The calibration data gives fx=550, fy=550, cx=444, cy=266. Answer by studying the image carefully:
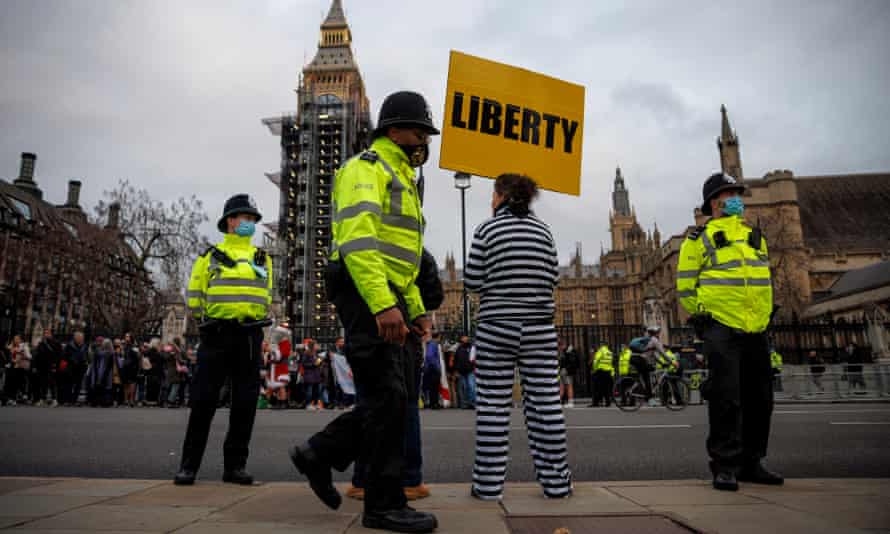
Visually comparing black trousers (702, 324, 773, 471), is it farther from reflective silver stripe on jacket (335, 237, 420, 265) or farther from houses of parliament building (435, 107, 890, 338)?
houses of parliament building (435, 107, 890, 338)

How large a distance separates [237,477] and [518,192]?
2.59m

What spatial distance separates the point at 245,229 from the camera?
4223mm

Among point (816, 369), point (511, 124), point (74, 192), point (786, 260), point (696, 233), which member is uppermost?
point (74, 192)

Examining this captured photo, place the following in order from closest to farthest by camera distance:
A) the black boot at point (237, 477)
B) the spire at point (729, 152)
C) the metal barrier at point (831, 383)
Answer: the black boot at point (237, 477)
the metal barrier at point (831, 383)
the spire at point (729, 152)

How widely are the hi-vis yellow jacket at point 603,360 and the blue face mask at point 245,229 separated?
37.6 ft

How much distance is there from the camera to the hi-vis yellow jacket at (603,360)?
14.0m

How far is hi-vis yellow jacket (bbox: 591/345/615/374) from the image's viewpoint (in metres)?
14.0

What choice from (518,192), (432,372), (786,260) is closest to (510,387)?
(518,192)

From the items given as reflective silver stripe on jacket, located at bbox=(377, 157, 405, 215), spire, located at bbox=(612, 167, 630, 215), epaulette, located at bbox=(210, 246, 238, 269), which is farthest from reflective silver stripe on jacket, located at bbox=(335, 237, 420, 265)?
spire, located at bbox=(612, 167, 630, 215)

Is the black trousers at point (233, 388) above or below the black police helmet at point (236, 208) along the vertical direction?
below

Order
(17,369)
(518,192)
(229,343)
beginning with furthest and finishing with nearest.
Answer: (17,369) < (229,343) < (518,192)

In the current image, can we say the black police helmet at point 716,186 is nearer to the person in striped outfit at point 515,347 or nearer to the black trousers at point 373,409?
the person in striped outfit at point 515,347

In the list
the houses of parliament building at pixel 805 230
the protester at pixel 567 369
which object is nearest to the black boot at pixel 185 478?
the protester at pixel 567 369

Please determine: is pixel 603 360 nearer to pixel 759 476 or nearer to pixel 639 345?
pixel 639 345
